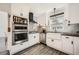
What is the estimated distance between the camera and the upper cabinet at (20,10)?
133 cm

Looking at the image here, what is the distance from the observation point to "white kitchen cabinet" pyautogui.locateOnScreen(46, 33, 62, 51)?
1410 mm

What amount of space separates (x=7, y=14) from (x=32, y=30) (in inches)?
19.7

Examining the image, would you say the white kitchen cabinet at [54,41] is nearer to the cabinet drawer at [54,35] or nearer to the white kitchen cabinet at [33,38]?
the cabinet drawer at [54,35]

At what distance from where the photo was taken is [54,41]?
1.46m

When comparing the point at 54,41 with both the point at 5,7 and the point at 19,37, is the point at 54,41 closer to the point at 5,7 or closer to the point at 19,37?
the point at 19,37

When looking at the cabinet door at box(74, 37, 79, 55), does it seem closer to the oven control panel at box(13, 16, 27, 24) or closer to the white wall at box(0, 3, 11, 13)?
the oven control panel at box(13, 16, 27, 24)

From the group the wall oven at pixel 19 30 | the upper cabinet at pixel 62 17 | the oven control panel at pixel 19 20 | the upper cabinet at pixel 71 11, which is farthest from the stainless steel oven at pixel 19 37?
the upper cabinet at pixel 71 11

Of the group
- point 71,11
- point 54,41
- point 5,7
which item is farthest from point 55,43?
point 5,7

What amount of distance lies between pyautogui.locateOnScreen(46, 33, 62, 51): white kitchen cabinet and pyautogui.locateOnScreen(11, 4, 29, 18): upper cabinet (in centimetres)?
57

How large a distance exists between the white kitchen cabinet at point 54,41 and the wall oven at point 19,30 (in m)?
0.42

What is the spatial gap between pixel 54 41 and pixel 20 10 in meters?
0.83

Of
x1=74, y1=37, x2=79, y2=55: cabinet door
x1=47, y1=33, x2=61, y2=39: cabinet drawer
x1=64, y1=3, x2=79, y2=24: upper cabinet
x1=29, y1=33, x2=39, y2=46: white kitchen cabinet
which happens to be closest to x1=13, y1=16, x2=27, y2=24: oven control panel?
x1=29, y1=33, x2=39, y2=46: white kitchen cabinet
